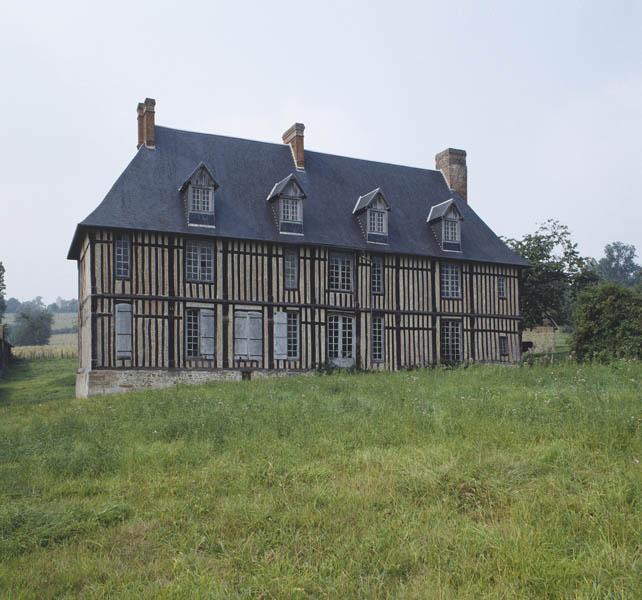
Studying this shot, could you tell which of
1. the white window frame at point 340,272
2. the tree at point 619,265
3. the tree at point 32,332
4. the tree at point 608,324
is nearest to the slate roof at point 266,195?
the white window frame at point 340,272

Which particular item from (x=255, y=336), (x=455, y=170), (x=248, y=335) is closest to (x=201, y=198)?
(x=248, y=335)

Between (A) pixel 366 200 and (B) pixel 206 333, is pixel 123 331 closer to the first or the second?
(B) pixel 206 333

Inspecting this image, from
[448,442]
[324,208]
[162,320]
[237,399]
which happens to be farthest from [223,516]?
[324,208]

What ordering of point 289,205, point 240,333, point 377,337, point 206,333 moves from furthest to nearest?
point 377,337
point 289,205
point 240,333
point 206,333

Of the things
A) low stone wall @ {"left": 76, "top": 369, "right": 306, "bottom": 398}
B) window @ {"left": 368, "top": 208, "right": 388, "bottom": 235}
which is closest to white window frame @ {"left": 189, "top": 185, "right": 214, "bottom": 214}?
low stone wall @ {"left": 76, "top": 369, "right": 306, "bottom": 398}

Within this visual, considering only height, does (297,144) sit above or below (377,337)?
above

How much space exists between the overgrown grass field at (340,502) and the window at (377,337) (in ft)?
41.0

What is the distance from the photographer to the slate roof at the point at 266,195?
2141 centimetres

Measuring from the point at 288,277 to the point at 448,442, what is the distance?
48.2ft

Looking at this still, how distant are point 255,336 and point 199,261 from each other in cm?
279

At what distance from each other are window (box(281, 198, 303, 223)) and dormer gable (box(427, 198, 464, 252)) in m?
5.39

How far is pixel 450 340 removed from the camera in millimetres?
25281

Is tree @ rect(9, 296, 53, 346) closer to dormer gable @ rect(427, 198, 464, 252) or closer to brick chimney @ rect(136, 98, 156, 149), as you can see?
brick chimney @ rect(136, 98, 156, 149)

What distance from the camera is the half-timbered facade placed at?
20641mm
